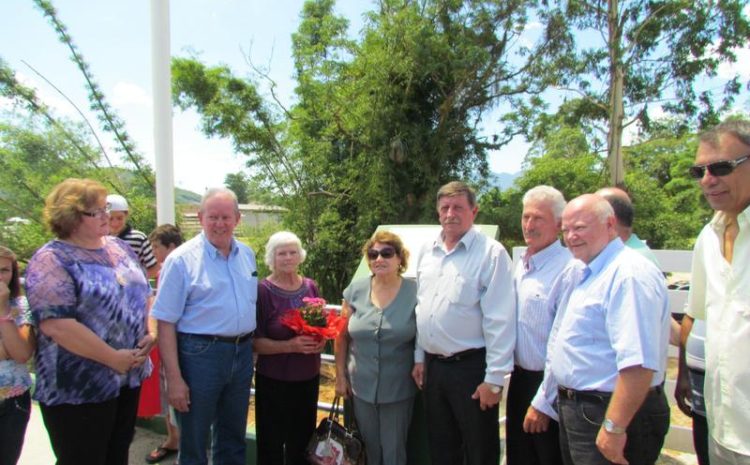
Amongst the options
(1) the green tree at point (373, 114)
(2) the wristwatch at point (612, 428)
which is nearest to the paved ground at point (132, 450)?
(2) the wristwatch at point (612, 428)

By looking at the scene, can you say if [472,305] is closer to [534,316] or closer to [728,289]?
[534,316]

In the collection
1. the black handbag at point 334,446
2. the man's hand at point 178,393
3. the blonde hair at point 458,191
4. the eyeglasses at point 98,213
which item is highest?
the blonde hair at point 458,191

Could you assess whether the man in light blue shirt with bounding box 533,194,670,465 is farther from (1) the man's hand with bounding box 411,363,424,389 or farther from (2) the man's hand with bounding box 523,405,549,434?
(1) the man's hand with bounding box 411,363,424,389

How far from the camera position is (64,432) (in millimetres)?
2031

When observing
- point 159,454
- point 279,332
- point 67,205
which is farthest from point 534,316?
point 159,454

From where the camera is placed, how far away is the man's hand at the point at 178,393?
238 cm

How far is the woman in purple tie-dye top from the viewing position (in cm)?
198

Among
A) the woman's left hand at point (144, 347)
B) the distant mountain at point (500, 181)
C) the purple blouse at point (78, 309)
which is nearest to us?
the purple blouse at point (78, 309)

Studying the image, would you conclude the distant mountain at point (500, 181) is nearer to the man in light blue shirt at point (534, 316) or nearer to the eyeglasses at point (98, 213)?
the man in light blue shirt at point (534, 316)

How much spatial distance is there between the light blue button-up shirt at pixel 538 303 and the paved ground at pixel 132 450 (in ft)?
7.10

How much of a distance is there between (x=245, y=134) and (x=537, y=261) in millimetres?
9972

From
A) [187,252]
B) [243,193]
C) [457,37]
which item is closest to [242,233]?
[243,193]

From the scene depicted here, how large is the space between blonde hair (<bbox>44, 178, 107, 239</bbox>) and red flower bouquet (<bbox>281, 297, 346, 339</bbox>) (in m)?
1.08

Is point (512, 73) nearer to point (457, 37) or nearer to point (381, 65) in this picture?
point (457, 37)
